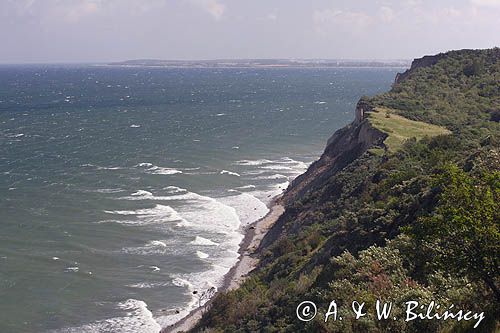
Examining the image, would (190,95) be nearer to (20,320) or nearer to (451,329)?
(20,320)

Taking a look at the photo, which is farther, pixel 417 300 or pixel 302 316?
pixel 302 316

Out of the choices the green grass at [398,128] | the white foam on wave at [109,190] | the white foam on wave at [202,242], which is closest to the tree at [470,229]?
the green grass at [398,128]

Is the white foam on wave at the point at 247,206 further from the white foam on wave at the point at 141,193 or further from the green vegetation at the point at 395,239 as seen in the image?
the white foam on wave at the point at 141,193

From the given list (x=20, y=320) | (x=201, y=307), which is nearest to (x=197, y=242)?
(x=201, y=307)

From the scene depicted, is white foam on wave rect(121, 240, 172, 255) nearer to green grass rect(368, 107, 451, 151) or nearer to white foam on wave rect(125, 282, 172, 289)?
white foam on wave rect(125, 282, 172, 289)

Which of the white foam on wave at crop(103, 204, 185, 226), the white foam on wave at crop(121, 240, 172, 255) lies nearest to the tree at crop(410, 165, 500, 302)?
the white foam on wave at crop(121, 240, 172, 255)
